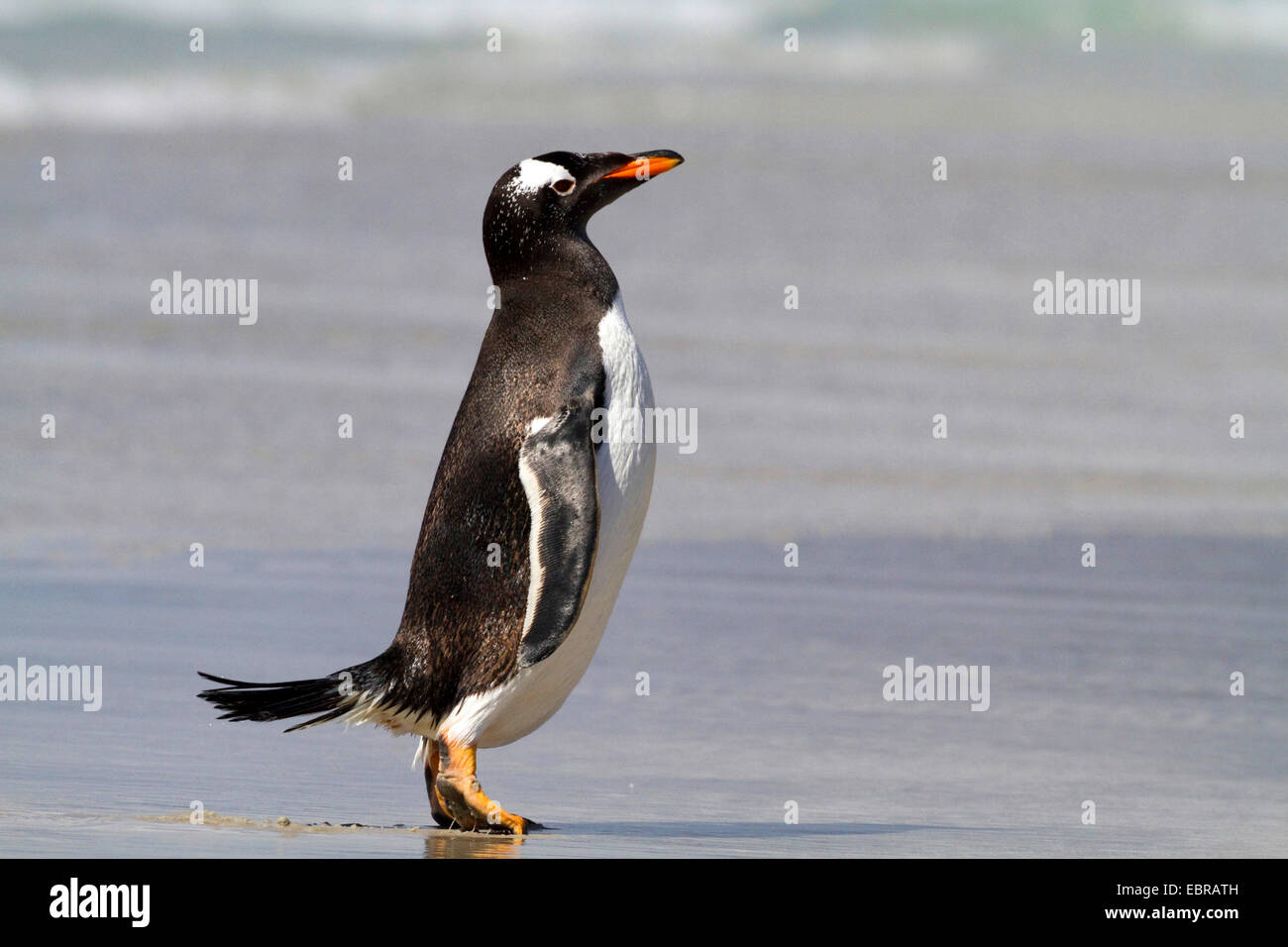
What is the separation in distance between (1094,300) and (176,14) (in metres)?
16.6

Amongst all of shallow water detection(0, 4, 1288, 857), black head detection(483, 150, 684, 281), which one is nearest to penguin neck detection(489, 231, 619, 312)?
black head detection(483, 150, 684, 281)

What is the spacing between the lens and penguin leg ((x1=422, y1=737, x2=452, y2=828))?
4.11 m

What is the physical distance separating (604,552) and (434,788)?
0.66 m

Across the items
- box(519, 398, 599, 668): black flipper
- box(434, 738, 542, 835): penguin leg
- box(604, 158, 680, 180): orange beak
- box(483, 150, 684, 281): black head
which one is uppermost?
box(604, 158, 680, 180): orange beak

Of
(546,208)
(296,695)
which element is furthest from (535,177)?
(296,695)

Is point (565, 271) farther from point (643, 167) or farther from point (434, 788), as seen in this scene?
point (434, 788)

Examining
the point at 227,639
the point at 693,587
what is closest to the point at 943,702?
the point at 693,587

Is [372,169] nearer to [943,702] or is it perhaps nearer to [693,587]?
[693,587]

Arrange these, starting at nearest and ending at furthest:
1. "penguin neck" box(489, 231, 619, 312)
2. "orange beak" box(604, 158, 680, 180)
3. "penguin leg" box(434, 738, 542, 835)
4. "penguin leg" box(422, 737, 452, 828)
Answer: "penguin leg" box(434, 738, 542, 835) → "penguin leg" box(422, 737, 452, 828) → "penguin neck" box(489, 231, 619, 312) → "orange beak" box(604, 158, 680, 180)

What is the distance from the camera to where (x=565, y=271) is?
14.6 ft

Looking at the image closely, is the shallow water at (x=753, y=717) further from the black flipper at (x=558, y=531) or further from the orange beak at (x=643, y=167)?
the orange beak at (x=643, y=167)

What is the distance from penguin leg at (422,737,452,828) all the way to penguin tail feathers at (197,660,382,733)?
8.7 inches

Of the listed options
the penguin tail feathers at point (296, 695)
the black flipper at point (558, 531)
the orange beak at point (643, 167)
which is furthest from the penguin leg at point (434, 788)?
the orange beak at point (643, 167)

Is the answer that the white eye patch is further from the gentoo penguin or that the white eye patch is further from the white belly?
the white belly
